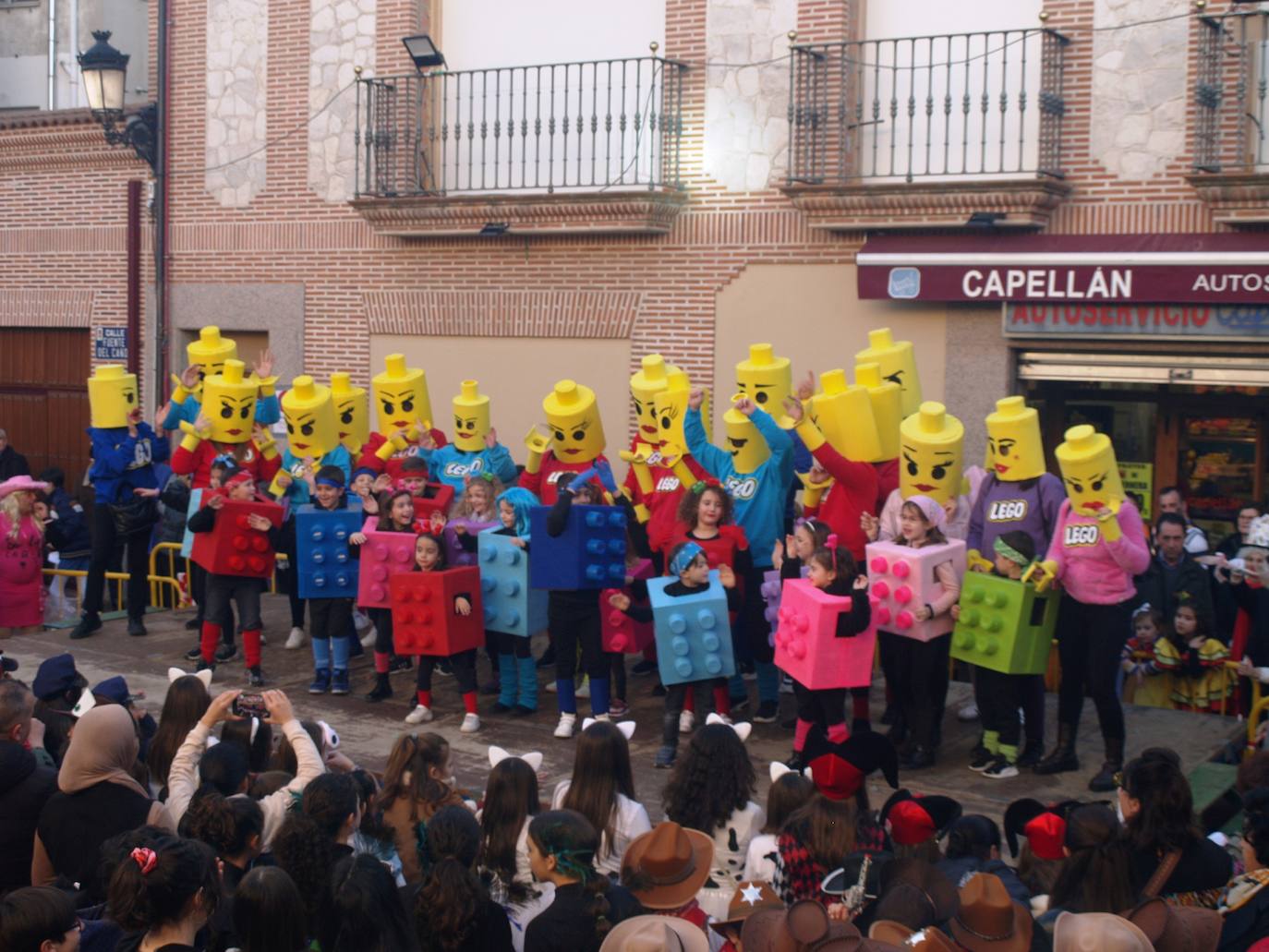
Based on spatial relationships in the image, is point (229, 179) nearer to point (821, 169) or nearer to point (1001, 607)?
point (821, 169)

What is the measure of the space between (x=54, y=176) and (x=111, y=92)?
2.43 metres

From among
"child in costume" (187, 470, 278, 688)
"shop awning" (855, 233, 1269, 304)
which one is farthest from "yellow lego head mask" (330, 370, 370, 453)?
"shop awning" (855, 233, 1269, 304)

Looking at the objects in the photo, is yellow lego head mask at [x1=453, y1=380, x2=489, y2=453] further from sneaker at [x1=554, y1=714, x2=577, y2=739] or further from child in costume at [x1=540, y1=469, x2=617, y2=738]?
sneaker at [x1=554, y1=714, x2=577, y2=739]

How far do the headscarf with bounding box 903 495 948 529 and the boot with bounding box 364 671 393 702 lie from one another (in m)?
3.63

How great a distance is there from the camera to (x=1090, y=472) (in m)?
7.93

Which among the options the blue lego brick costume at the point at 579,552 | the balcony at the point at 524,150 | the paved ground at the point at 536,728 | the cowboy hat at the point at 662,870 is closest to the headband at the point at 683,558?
the blue lego brick costume at the point at 579,552

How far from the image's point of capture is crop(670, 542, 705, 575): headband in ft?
27.7

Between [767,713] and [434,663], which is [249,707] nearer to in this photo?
[434,663]

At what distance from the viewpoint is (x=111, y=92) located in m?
15.4

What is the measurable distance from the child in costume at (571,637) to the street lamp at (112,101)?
875cm

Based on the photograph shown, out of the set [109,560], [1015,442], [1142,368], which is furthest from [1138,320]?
[109,560]

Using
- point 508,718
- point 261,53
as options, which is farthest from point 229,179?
point 508,718

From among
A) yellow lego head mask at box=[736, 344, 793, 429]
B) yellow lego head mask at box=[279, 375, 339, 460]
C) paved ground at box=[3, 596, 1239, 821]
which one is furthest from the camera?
yellow lego head mask at box=[279, 375, 339, 460]

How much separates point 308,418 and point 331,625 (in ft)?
5.27
